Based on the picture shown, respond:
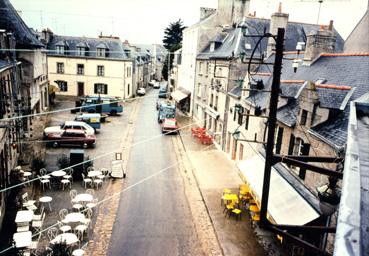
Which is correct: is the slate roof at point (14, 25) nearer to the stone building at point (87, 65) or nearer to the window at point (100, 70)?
the stone building at point (87, 65)

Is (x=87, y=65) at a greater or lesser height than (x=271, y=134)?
greater

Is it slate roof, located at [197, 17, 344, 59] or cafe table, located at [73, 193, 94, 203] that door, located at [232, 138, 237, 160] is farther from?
cafe table, located at [73, 193, 94, 203]

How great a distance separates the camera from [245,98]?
73.0 feet

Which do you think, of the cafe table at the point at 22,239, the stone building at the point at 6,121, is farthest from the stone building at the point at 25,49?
the cafe table at the point at 22,239

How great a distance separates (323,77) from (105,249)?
13431 millimetres

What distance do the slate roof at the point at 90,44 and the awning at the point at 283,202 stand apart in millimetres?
36095

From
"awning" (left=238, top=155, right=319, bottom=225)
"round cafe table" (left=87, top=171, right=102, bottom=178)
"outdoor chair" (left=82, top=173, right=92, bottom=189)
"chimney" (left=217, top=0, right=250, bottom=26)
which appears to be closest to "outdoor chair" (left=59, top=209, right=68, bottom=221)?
"outdoor chair" (left=82, top=173, right=92, bottom=189)

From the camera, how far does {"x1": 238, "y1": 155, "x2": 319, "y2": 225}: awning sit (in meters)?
11.3

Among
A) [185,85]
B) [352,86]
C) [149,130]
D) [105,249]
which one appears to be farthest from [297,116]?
[185,85]

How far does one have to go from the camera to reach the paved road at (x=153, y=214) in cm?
1283

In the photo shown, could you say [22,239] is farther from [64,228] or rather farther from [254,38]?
[254,38]

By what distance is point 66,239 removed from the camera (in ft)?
39.7

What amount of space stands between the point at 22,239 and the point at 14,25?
19821mm

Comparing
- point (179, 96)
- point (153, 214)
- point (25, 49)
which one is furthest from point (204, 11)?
point (153, 214)
